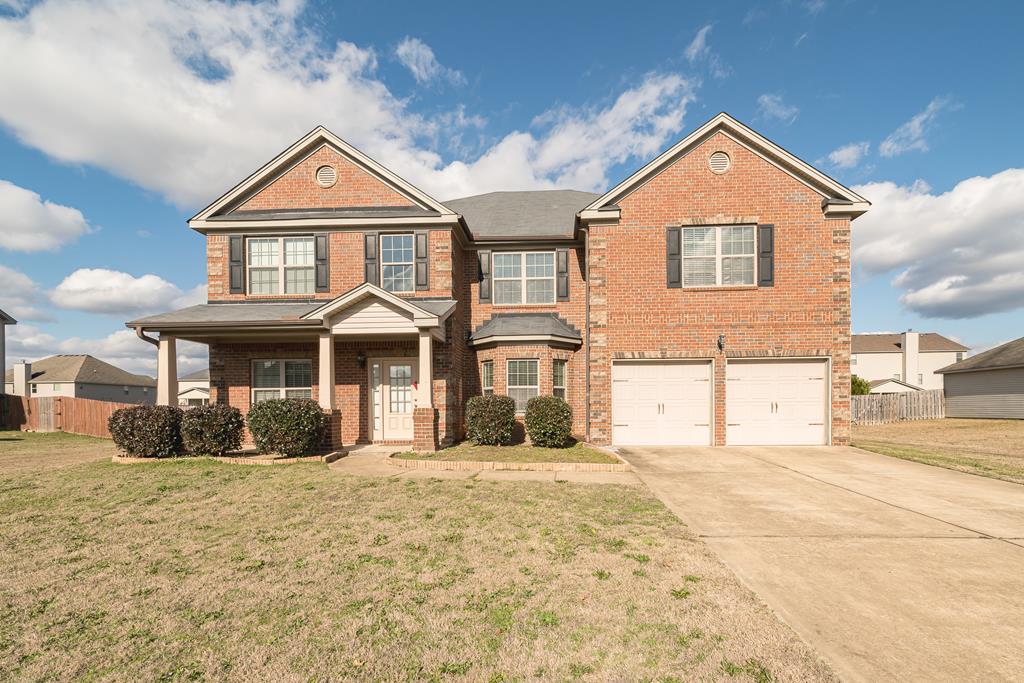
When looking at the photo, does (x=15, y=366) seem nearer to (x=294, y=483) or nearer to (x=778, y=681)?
(x=294, y=483)

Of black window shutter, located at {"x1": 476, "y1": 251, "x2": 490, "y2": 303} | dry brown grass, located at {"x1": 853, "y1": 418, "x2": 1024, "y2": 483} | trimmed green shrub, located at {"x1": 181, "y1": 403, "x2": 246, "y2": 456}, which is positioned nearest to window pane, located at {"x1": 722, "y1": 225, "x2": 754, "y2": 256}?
dry brown grass, located at {"x1": 853, "y1": 418, "x2": 1024, "y2": 483}

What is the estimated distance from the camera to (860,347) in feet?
161

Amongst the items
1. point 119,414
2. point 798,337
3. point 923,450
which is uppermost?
point 798,337

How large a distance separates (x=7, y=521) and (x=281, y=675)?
250 inches

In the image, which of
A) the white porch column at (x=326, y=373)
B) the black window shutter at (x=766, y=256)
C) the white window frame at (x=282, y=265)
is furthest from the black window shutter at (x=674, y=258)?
the white window frame at (x=282, y=265)

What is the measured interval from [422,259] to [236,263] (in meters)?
5.60

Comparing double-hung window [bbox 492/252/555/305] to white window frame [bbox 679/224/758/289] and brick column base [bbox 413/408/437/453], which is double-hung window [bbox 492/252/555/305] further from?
brick column base [bbox 413/408/437/453]

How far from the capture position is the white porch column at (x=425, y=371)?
11.5 m

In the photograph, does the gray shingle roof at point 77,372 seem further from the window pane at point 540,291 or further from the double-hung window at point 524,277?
the window pane at point 540,291

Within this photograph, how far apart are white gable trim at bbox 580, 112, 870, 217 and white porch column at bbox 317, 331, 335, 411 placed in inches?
304

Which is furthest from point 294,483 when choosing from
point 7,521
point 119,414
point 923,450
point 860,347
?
point 860,347

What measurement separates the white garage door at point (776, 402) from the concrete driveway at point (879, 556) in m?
3.15

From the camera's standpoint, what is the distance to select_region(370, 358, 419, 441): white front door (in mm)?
13289

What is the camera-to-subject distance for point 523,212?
1661cm
